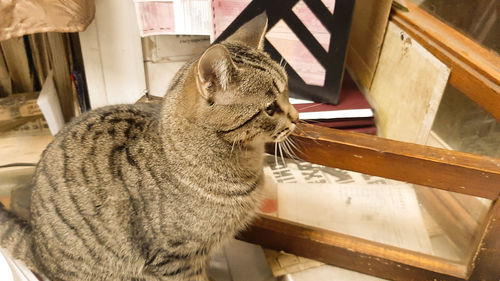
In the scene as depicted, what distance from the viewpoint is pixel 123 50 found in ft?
3.90

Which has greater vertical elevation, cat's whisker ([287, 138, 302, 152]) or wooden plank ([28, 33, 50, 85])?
wooden plank ([28, 33, 50, 85])

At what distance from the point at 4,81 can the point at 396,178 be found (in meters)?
1.28

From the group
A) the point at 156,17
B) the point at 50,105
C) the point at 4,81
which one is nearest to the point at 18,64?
the point at 4,81

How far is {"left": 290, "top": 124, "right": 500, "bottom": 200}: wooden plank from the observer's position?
0.79m

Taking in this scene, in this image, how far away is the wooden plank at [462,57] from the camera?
979 millimetres

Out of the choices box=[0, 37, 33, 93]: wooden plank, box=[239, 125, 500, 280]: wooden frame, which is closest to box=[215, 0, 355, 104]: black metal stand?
box=[239, 125, 500, 280]: wooden frame

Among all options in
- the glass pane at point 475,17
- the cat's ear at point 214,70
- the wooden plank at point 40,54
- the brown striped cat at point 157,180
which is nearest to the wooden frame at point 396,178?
the brown striped cat at point 157,180

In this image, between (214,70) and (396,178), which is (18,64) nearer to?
(214,70)

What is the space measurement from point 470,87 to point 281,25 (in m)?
0.53

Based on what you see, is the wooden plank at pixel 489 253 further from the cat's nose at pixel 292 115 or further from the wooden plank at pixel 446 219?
the cat's nose at pixel 292 115

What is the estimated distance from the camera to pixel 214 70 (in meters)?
0.69

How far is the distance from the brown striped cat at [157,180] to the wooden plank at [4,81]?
613 mm

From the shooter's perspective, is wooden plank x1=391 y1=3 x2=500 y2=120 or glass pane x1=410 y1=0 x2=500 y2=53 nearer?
wooden plank x1=391 y1=3 x2=500 y2=120

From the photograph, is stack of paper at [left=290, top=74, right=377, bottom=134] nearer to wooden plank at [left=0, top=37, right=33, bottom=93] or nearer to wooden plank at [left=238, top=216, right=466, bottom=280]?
wooden plank at [left=238, top=216, right=466, bottom=280]
